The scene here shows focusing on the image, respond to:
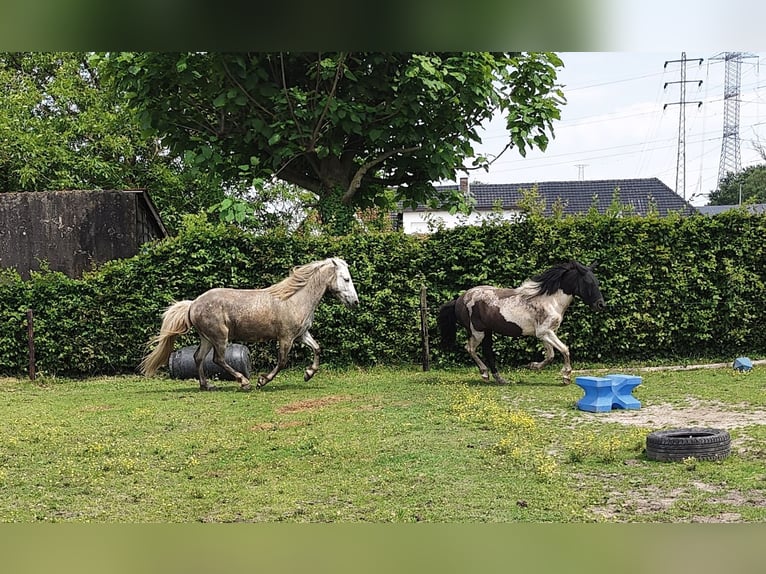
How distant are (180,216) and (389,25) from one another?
2294 cm

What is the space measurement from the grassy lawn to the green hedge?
7.06 feet

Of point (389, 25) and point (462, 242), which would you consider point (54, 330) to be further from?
point (389, 25)

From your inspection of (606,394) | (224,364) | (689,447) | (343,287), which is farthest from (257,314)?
(689,447)

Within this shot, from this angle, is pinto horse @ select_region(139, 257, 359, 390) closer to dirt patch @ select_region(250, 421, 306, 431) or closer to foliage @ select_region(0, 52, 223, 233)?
dirt patch @ select_region(250, 421, 306, 431)

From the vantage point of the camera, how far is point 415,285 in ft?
40.0

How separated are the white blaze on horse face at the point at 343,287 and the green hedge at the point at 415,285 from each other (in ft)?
5.90

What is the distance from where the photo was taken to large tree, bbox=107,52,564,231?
12422 millimetres

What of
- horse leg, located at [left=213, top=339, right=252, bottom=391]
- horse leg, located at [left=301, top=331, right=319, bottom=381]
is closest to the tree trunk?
horse leg, located at [left=301, top=331, right=319, bottom=381]

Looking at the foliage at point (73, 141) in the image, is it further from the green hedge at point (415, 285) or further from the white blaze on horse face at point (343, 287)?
the white blaze on horse face at point (343, 287)

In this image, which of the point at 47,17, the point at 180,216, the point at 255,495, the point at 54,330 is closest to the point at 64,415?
the point at 54,330

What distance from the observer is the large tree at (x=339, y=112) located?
1242 centimetres

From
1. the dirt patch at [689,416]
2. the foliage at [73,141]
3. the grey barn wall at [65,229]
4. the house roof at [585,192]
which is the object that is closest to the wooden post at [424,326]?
the dirt patch at [689,416]

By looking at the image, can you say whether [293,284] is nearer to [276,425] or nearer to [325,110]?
[276,425]

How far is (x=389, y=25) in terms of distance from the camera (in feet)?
3.24
